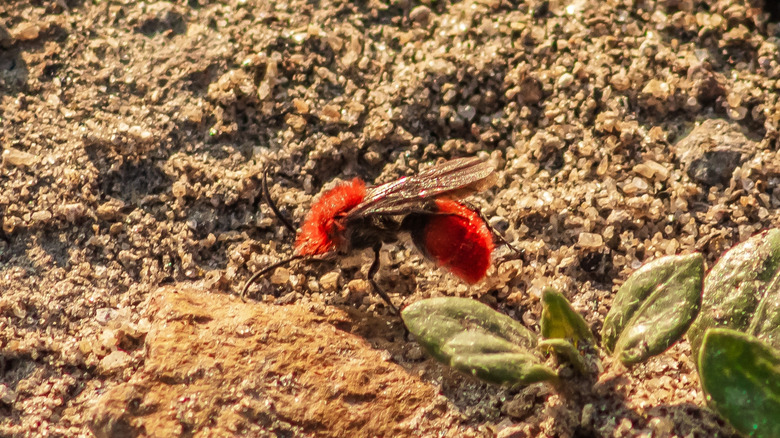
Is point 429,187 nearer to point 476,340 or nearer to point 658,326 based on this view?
point 476,340

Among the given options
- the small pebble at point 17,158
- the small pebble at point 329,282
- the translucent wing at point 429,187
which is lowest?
the small pebble at point 329,282

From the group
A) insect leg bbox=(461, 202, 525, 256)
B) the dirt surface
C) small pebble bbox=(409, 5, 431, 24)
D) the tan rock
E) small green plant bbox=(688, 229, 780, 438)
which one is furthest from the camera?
small pebble bbox=(409, 5, 431, 24)

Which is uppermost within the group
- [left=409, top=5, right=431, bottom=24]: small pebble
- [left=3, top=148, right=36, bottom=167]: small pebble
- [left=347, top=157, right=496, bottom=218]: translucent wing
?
[left=409, top=5, right=431, bottom=24]: small pebble

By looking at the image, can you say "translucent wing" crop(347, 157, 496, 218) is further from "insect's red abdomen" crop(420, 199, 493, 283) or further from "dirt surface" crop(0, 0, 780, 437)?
"dirt surface" crop(0, 0, 780, 437)

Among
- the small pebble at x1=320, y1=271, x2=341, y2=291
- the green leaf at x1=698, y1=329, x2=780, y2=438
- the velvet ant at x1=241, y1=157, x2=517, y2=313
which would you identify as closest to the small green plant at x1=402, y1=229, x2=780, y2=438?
the green leaf at x1=698, y1=329, x2=780, y2=438

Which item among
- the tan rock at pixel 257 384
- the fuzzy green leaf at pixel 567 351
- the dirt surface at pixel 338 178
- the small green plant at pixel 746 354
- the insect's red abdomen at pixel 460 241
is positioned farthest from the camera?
the insect's red abdomen at pixel 460 241

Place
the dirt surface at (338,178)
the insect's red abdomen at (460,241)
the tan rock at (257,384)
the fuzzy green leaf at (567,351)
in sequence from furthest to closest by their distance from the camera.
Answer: the insect's red abdomen at (460,241)
the dirt surface at (338,178)
the tan rock at (257,384)
the fuzzy green leaf at (567,351)

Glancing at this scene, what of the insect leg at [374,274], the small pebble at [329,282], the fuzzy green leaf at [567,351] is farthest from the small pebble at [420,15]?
the fuzzy green leaf at [567,351]

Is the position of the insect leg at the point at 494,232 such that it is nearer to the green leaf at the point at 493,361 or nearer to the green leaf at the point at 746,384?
the green leaf at the point at 493,361

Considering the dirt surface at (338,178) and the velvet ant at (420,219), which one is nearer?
the dirt surface at (338,178)
